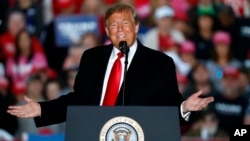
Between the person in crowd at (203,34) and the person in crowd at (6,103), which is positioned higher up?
the person in crowd at (203,34)

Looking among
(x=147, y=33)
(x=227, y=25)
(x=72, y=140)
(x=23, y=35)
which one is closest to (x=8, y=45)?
(x=23, y=35)

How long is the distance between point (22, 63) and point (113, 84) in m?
3.98

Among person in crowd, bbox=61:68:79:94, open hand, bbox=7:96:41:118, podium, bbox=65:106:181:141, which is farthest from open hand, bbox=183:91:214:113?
person in crowd, bbox=61:68:79:94

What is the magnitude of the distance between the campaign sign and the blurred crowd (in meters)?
0.04

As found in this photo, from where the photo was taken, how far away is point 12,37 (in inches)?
294

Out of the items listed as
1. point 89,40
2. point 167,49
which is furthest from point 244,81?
point 89,40

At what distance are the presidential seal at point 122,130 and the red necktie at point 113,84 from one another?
1.09 ft

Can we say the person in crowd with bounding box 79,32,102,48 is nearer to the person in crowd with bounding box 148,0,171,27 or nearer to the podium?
the person in crowd with bounding box 148,0,171,27

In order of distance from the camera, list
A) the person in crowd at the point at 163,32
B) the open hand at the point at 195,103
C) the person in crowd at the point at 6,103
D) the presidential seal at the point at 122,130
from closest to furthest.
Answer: the presidential seal at the point at 122,130 → the open hand at the point at 195,103 → the person in crowd at the point at 6,103 → the person in crowd at the point at 163,32

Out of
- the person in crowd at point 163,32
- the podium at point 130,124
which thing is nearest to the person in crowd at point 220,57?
the person in crowd at point 163,32

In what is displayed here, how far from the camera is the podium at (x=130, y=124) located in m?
3.21

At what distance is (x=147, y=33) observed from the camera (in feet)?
24.7

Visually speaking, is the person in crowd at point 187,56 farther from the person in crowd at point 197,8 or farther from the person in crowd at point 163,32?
the person in crowd at point 197,8

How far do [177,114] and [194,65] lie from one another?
435 cm
